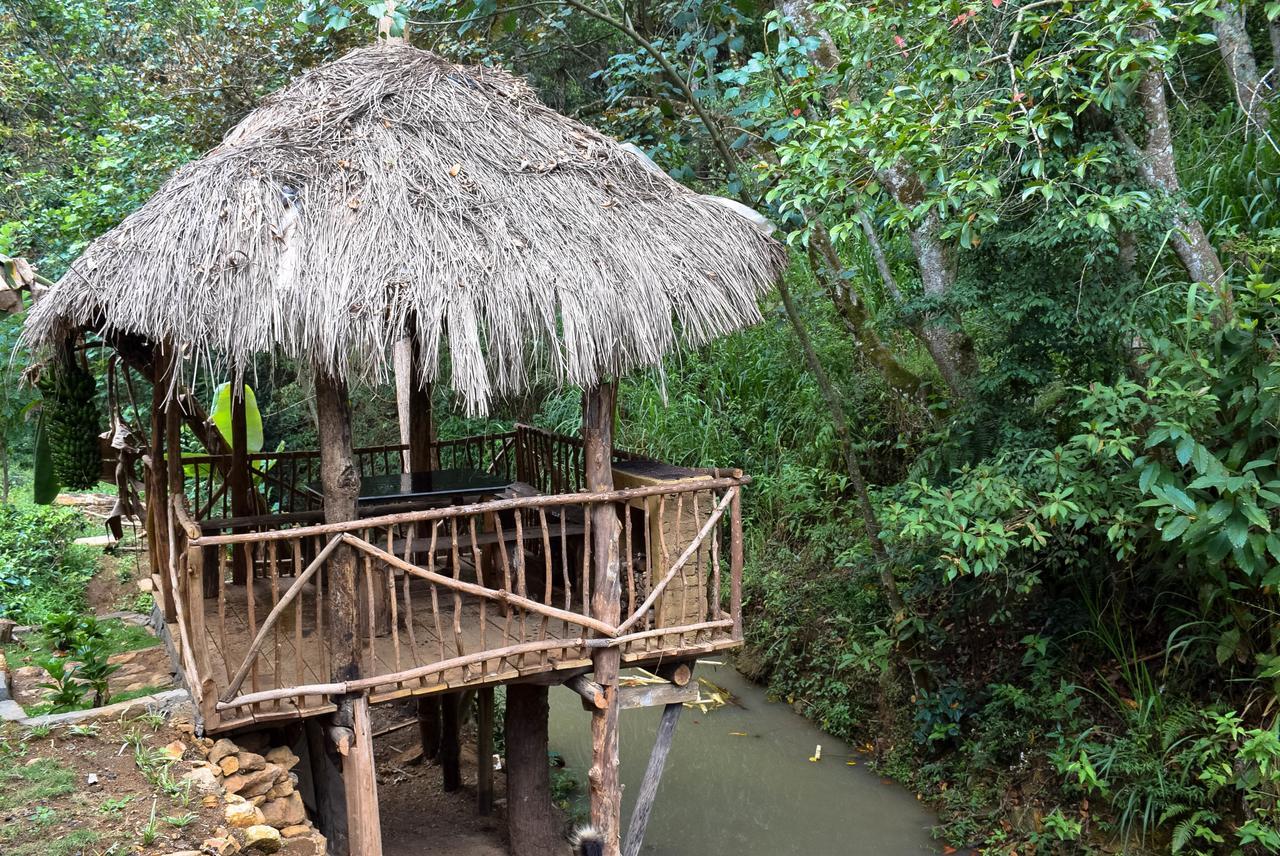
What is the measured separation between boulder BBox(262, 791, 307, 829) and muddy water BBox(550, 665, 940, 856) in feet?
9.97

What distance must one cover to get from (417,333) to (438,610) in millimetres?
1600

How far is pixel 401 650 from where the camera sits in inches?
198

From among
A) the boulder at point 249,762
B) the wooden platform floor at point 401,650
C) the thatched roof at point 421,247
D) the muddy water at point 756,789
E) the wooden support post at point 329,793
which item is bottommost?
the muddy water at point 756,789

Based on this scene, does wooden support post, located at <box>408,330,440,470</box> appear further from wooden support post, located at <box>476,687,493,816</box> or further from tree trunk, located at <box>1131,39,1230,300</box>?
tree trunk, located at <box>1131,39,1230,300</box>

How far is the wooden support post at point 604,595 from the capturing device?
503 cm

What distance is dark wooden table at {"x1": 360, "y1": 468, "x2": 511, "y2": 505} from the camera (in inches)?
222

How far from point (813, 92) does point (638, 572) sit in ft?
10.9

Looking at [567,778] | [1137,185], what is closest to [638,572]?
[567,778]

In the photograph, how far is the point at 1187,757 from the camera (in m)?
5.34

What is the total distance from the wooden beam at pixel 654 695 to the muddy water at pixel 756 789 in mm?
1768

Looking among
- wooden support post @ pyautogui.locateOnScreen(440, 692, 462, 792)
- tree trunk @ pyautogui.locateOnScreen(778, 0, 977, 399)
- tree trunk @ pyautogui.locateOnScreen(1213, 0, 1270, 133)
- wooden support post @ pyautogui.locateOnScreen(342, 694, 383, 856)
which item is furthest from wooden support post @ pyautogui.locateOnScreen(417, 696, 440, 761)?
tree trunk @ pyautogui.locateOnScreen(1213, 0, 1270, 133)

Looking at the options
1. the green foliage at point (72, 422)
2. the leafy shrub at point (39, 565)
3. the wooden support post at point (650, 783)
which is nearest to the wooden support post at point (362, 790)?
the wooden support post at point (650, 783)

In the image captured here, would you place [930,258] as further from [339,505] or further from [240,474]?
[240,474]

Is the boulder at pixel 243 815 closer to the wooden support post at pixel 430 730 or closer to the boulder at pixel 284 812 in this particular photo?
the boulder at pixel 284 812
